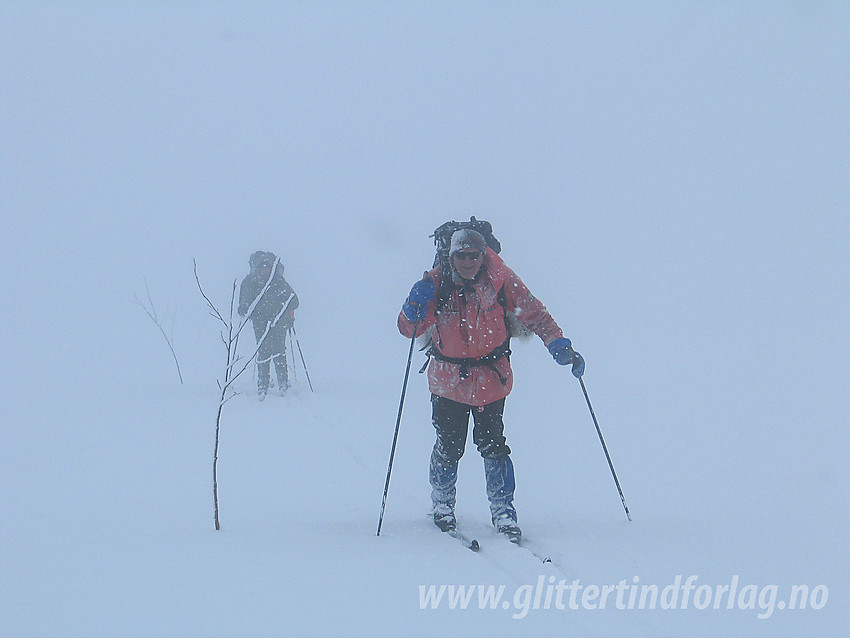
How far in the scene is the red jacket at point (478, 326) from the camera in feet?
11.3

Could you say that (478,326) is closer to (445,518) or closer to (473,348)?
(473,348)

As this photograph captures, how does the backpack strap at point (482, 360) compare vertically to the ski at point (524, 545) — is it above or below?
above

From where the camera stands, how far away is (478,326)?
345cm

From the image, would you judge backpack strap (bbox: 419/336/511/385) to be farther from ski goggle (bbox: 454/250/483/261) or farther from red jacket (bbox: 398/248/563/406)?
ski goggle (bbox: 454/250/483/261)

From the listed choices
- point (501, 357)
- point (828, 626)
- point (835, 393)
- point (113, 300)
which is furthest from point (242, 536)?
point (113, 300)

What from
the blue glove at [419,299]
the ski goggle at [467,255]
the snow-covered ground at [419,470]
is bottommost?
the snow-covered ground at [419,470]

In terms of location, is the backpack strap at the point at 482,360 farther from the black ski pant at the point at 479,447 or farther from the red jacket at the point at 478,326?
the black ski pant at the point at 479,447

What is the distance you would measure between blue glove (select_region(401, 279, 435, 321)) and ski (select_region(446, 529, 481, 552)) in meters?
1.29

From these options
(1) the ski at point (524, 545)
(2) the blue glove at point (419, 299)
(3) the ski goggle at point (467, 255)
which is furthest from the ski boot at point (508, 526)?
(3) the ski goggle at point (467, 255)

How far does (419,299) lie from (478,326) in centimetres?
39

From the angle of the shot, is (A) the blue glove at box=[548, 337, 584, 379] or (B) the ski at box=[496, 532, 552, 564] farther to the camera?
(A) the blue glove at box=[548, 337, 584, 379]

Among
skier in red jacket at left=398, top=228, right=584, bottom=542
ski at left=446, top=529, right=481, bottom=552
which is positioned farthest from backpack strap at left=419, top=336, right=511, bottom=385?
ski at left=446, top=529, right=481, bottom=552

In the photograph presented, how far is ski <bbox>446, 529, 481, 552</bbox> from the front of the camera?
3.14 meters

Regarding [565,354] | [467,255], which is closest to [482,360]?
[565,354]
